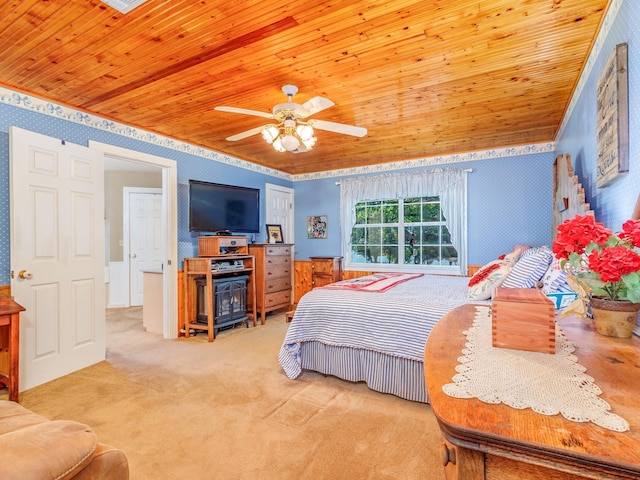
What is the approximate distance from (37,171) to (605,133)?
3918 millimetres

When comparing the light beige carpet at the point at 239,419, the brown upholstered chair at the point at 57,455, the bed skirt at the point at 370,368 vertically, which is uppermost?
the brown upholstered chair at the point at 57,455

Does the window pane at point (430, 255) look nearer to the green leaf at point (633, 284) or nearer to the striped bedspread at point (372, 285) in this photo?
the striped bedspread at point (372, 285)

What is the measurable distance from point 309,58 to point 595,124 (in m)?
1.83

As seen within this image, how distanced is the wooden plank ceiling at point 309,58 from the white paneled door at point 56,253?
0.56m

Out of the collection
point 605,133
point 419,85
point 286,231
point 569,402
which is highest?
point 419,85

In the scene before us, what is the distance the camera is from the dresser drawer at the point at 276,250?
188 inches

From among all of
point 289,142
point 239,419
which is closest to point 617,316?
point 239,419

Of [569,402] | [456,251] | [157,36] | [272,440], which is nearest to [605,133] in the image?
[569,402]

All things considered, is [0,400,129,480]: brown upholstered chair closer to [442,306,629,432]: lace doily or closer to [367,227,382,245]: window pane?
[442,306,629,432]: lace doily

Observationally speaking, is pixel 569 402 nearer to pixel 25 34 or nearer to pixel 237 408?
pixel 237 408

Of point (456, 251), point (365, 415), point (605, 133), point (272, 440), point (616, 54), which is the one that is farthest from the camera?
point (456, 251)

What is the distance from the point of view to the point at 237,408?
7.52 ft

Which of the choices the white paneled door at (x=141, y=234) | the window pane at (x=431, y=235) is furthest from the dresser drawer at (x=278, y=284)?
the white paneled door at (x=141, y=234)

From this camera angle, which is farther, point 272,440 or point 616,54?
point 272,440
